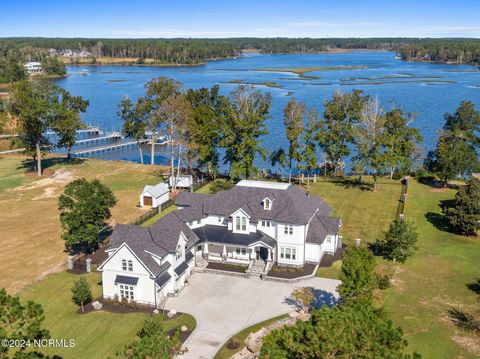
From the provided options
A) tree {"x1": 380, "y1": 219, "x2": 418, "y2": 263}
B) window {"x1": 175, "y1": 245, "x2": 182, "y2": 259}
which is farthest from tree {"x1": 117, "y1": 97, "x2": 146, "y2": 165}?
tree {"x1": 380, "y1": 219, "x2": 418, "y2": 263}

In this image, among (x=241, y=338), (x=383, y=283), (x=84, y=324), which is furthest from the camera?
(x=383, y=283)

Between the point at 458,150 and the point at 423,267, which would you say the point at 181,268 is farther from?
the point at 458,150

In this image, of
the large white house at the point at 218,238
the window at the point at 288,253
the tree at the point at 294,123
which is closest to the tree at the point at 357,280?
the large white house at the point at 218,238

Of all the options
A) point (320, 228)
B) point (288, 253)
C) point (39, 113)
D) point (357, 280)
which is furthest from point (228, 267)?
point (39, 113)

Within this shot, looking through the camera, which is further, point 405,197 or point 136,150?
point 136,150

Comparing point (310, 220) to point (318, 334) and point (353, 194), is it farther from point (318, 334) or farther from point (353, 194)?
point (318, 334)

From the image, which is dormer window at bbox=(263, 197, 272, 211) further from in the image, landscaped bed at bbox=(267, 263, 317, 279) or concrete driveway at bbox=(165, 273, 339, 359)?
concrete driveway at bbox=(165, 273, 339, 359)

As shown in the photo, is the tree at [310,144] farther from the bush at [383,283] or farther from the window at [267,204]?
the bush at [383,283]

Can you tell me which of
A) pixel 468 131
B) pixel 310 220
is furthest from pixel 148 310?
pixel 468 131
